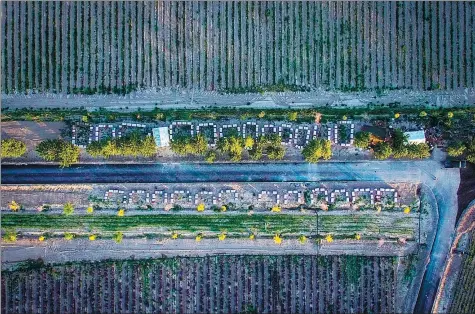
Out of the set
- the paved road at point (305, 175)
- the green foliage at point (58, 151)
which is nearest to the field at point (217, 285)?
the paved road at point (305, 175)

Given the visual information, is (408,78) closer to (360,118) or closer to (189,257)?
(360,118)

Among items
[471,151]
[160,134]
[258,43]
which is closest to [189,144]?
[160,134]

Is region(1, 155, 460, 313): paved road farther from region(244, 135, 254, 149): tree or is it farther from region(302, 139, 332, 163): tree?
region(244, 135, 254, 149): tree

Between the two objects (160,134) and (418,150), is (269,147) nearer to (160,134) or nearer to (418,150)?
(160,134)

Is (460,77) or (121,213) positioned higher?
(460,77)

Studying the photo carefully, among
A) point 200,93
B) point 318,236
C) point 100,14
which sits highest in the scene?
point 100,14

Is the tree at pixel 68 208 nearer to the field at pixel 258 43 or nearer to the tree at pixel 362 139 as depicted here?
the field at pixel 258 43

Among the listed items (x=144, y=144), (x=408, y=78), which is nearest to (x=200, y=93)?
(x=144, y=144)
